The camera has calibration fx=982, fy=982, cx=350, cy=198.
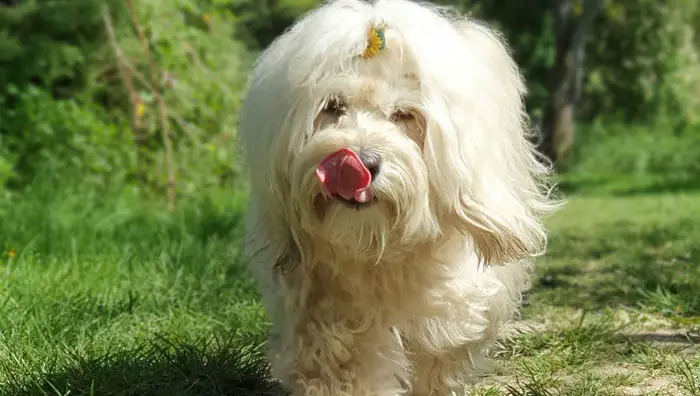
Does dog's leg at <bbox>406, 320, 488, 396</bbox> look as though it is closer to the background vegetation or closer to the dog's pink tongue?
the background vegetation

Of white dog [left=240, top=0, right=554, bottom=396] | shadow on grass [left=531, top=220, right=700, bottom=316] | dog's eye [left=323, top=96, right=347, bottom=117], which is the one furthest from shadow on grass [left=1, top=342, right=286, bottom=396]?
shadow on grass [left=531, top=220, right=700, bottom=316]

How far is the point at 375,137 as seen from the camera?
245 cm

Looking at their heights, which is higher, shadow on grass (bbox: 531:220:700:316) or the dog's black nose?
the dog's black nose

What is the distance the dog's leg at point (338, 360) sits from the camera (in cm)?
265

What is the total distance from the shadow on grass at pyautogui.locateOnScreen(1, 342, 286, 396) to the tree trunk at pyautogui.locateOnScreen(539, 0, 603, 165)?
11.8m

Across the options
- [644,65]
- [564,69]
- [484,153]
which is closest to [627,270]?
[484,153]

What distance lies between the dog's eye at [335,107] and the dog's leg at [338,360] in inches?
22.4

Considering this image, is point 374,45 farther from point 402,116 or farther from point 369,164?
point 369,164

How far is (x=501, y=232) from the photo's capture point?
2.69 metres

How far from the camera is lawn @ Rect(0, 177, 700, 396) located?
3.01 metres

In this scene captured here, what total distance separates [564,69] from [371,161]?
1283cm

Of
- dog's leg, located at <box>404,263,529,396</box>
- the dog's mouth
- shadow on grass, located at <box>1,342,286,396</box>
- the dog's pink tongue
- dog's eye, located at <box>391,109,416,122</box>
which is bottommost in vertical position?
shadow on grass, located at <box>1,342,286,396</box>

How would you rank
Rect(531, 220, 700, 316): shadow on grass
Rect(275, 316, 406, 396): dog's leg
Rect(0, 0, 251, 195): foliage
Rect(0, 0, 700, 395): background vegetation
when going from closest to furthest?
Rect(275, 316, 406, 396): dog's leg < Rect(0, 0, 700, 395): background vegetation < Rect(531, 220, 700, 316): shadow on grass < Rect(0, 0, 251, 195): foliage

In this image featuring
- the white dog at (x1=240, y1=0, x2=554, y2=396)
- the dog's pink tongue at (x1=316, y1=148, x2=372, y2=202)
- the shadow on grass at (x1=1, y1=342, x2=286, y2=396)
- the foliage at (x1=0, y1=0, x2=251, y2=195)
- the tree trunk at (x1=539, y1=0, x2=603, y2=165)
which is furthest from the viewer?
the tree trunk at (x1=539, y1=0, x2=603, y2=165)
